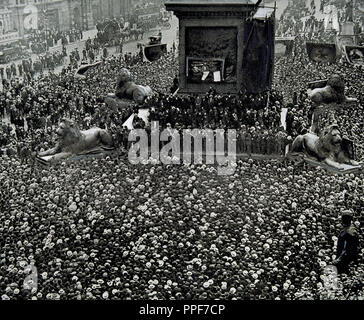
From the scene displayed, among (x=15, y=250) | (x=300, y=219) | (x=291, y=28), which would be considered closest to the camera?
(x=15, y=250)

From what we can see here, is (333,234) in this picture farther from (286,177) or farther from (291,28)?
(291,28)

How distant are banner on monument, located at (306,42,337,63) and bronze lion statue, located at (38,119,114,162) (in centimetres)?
1855

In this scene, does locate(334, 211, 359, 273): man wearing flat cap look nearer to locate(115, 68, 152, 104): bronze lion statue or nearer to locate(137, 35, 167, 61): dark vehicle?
locate(115, 68, 152, 104): bronze lion statue

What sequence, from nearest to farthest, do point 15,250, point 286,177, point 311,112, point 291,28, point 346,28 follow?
point 15,250 → point 286,177 → point 311,112 → point 346,28 → point 291,28

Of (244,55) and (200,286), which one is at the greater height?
(244,55)

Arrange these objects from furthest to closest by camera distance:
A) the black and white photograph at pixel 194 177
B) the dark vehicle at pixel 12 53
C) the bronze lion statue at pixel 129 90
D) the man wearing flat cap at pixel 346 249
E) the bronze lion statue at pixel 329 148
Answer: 1. the dark vehicle at pixel 12 53
2. the bronze lion statue at pixel 129 90
3. the bronze lion statue at pixel 329 148
4. the man wearing flat cap at pixel 346 249
5. the black and white photograph at pixel 194 177

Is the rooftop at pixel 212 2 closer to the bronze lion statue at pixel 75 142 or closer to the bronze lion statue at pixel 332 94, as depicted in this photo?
the bronze lion statue at pixel 332 94

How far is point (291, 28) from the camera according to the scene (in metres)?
52.5

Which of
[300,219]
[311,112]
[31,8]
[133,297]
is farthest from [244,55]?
[31,8]

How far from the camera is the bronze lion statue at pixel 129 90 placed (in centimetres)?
2777

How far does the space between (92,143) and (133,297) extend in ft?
35.9

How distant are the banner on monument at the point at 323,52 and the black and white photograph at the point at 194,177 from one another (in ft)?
0.27

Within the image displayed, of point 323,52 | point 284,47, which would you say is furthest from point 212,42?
point 284,47

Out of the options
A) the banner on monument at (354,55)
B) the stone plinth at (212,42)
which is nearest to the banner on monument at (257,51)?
the stone plinth at (212,42)
